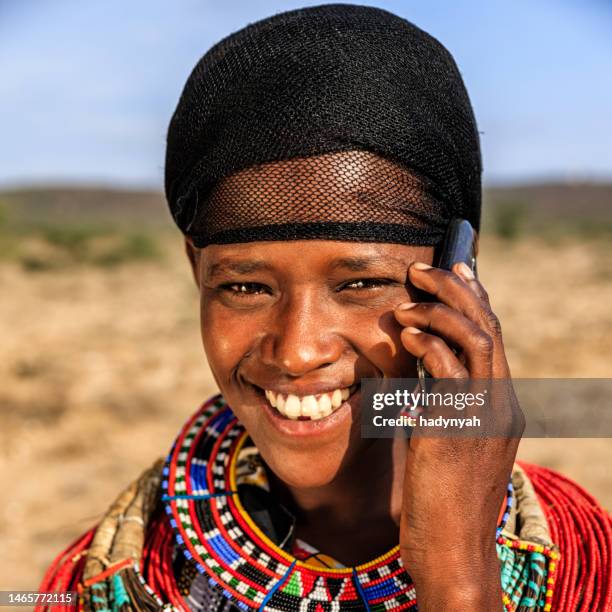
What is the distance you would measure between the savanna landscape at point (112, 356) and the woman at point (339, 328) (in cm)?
66

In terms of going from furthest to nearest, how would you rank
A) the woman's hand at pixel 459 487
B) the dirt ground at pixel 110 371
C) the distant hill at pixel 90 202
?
the distant hill at pixel 90 202, the dirt ground at pixel 110 371, the woman's hand at pixel 459 487

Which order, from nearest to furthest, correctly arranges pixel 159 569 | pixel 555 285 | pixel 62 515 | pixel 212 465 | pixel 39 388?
pixel 159 569 < pixel 212 465 < pixel 62 515 < pixel 39 388 < pixel 555 285

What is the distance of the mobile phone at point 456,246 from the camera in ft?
6.24

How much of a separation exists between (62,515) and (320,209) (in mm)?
4745

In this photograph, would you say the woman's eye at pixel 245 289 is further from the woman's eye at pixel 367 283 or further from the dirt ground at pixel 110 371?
the dirt ground at pixel 110 371

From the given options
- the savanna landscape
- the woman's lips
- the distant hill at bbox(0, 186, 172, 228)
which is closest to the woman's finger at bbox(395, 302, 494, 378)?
the woman's lips

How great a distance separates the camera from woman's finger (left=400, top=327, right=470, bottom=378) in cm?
167

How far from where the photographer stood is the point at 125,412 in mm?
7582

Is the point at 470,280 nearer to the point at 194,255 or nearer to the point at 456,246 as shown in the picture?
the point at 456,246

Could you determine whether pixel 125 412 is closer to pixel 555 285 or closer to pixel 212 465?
pixel 212 465

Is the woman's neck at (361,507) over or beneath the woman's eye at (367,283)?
beneath

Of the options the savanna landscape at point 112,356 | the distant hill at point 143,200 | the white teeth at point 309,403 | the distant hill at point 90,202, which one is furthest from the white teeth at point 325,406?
the distant hill at point 90,202

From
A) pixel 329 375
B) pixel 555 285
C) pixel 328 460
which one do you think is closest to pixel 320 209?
pixel 329 375

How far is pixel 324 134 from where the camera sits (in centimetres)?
174
